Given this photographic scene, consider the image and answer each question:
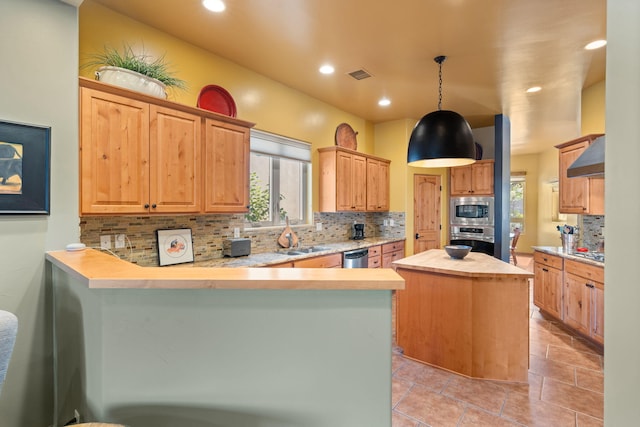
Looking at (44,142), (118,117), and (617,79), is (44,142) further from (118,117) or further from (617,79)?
(617,79)

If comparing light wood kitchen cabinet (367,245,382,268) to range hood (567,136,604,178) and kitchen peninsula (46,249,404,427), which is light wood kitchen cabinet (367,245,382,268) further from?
kitchen peninsula (46,249,404,427)

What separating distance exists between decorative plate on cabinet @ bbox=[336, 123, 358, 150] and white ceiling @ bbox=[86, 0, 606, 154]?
670 mm

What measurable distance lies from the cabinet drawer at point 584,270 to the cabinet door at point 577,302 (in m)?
0.06

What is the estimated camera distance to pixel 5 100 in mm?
1672

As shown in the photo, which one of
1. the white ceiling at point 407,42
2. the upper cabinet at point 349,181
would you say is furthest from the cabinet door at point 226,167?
the upper cabinet at point 349,181

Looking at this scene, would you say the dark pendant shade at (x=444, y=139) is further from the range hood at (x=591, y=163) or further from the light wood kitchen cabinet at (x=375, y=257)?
the light wood kitchen cabinet at (x=375, y=257)

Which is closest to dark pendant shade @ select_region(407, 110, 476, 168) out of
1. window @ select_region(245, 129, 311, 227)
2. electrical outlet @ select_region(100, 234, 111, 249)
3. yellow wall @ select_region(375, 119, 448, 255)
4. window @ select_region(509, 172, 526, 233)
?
window @ select_region(245, 129, 311, 227)

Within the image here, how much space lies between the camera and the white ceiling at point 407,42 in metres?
2.50

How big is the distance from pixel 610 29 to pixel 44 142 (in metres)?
2.63

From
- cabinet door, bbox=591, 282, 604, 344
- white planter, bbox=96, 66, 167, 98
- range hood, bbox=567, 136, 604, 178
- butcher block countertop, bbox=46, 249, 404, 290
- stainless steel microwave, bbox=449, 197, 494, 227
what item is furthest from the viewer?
stainless steel microwave, bbox=449, 197, 494, 227

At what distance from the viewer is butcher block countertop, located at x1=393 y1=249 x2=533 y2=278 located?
2517 mm

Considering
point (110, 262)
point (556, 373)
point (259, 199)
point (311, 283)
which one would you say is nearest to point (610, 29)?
point (311, 283)

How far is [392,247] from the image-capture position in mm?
5336

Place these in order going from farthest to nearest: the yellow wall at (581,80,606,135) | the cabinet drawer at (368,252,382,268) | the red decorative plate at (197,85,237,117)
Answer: the cabinet drawer at (368,252,382,268) < the yellow wall at (581,80,606,135) < the red decorative plate at (197,85,237,117)
